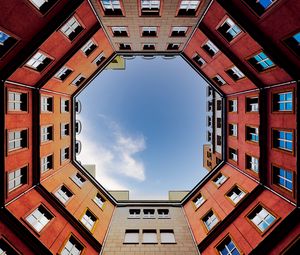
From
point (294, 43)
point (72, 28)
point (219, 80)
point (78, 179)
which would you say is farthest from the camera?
point (219, 80)

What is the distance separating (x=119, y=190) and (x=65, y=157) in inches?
660

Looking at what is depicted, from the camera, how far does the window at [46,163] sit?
2474 cm

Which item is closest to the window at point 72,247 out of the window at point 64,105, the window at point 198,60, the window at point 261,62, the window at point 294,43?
the window at point 64,105

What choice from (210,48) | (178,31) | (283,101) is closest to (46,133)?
(178,31)

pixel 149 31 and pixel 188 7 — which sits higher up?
pixel 188 7

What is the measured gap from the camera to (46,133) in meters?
26.0

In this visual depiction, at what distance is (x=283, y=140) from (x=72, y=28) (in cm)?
2155

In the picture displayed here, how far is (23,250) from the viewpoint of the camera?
701 inches

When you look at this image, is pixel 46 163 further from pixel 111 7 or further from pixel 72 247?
pixel 111 7

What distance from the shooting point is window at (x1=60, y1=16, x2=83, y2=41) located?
21.6 meters

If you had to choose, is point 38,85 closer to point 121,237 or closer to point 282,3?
point 121,237

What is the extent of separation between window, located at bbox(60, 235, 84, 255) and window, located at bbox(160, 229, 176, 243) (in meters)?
7.78

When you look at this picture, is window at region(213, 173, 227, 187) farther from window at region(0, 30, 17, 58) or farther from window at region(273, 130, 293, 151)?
window at region(0, 30, 17, 58)

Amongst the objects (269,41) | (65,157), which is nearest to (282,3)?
(269,41)
